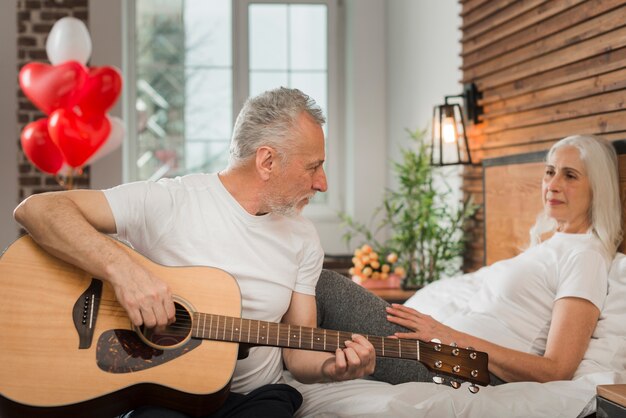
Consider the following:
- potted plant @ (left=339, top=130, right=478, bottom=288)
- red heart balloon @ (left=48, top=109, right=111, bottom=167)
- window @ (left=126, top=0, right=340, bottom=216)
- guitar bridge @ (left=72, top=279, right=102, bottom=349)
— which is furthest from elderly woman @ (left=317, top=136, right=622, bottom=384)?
→ window @ (left=126, top=0, right=340, bottom=216)

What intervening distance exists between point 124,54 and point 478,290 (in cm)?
404

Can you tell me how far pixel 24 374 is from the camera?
5.29 feet

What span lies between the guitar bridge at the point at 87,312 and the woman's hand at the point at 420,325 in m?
0.78

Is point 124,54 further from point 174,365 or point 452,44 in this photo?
point 174,365

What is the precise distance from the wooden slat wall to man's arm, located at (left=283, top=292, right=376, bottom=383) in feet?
4.05

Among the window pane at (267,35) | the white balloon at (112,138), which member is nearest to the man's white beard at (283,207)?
the white balloon at (112,138)

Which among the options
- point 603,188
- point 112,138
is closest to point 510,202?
point 603,188

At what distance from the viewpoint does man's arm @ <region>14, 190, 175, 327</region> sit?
1646 millimetres

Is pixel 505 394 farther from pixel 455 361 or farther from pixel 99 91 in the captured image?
pixel 99 91

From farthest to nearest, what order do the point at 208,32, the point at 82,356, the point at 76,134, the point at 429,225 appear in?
the point at 208,32
the point at 76,134
the point at 429,225
the point at 82,356

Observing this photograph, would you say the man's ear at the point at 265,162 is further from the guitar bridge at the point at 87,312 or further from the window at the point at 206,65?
the window at the point at 206,65

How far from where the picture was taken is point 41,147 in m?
4.55

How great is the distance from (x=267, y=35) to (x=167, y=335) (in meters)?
4.55

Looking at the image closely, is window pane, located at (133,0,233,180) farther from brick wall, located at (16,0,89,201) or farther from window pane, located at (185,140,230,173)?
brick wall, located at (16,0,89,201)
